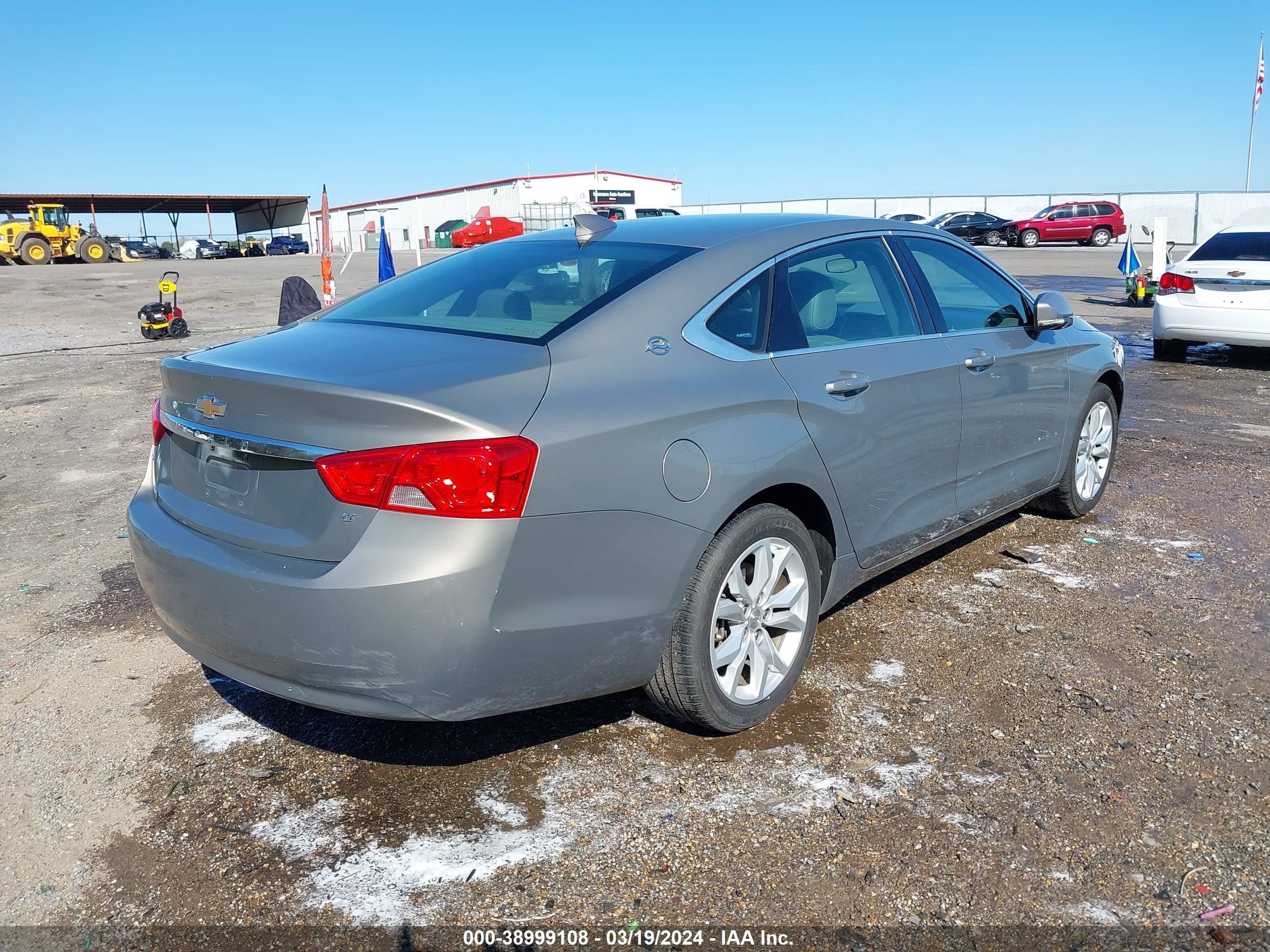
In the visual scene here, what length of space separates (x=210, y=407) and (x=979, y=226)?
4220cm

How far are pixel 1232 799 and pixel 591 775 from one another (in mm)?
1839

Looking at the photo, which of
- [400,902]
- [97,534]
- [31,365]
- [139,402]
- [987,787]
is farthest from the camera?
[31,365]

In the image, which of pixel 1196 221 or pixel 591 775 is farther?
pixel 1196 221

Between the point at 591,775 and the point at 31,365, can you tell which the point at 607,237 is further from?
the point at 31,365

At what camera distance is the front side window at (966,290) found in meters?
4.30

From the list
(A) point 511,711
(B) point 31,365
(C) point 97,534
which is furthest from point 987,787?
(B) point 31,365

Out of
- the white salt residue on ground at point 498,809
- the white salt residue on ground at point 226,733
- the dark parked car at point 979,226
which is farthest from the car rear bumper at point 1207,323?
the dark parked car at point 979,226

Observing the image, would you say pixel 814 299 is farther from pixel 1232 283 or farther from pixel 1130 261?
pixel 1130 261

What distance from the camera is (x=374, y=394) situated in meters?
2.57

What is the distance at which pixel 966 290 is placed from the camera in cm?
456

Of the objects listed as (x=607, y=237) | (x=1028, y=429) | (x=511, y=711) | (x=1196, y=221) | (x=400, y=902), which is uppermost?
(x=1196, y=221)

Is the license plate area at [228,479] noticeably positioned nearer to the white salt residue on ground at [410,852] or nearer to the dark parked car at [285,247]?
the white salt residue on ground at [410,852]

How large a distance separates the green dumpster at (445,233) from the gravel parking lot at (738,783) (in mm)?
48940

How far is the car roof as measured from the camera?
11.7ft
